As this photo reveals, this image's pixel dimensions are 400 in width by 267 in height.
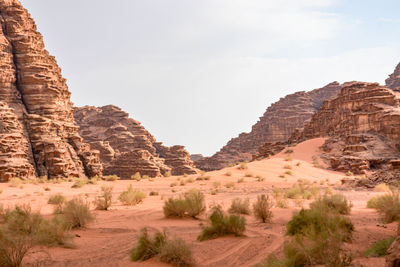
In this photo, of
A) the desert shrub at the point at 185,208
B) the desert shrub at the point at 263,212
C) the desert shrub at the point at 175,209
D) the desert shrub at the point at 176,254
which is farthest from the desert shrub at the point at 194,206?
the desert shrub at the point at 176,254

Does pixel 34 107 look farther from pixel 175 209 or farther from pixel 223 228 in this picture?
pixel 223 228

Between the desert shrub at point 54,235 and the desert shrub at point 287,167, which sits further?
the desert shrub at point 287,167

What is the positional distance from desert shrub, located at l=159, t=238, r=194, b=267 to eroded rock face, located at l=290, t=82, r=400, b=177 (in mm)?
26174

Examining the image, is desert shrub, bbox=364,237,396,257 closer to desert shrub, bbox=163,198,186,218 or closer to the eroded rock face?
desert shrub, bbox=163,198,186,218

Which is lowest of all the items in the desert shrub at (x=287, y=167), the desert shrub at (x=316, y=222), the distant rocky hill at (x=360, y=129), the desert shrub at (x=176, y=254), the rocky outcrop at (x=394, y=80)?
the desert shrub at (x=176, y=254)

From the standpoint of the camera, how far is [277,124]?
9969cm

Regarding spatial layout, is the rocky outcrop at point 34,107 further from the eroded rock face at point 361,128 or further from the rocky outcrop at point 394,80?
the rocky outcrop at point 394,80

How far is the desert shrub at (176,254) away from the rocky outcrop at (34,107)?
27544 millimetres

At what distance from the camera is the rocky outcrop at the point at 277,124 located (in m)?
92.8

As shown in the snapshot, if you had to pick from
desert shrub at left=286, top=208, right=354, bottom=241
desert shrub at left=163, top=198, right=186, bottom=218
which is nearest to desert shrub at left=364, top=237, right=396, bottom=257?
desert shrub at left=286, top=208, right=354, bottom=241

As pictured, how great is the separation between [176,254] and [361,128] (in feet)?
118

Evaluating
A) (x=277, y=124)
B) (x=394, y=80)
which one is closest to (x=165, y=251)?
(x=394, y=80)

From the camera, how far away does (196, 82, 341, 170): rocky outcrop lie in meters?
92.8

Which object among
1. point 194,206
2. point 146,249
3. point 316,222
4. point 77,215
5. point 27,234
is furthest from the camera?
point 194,206
